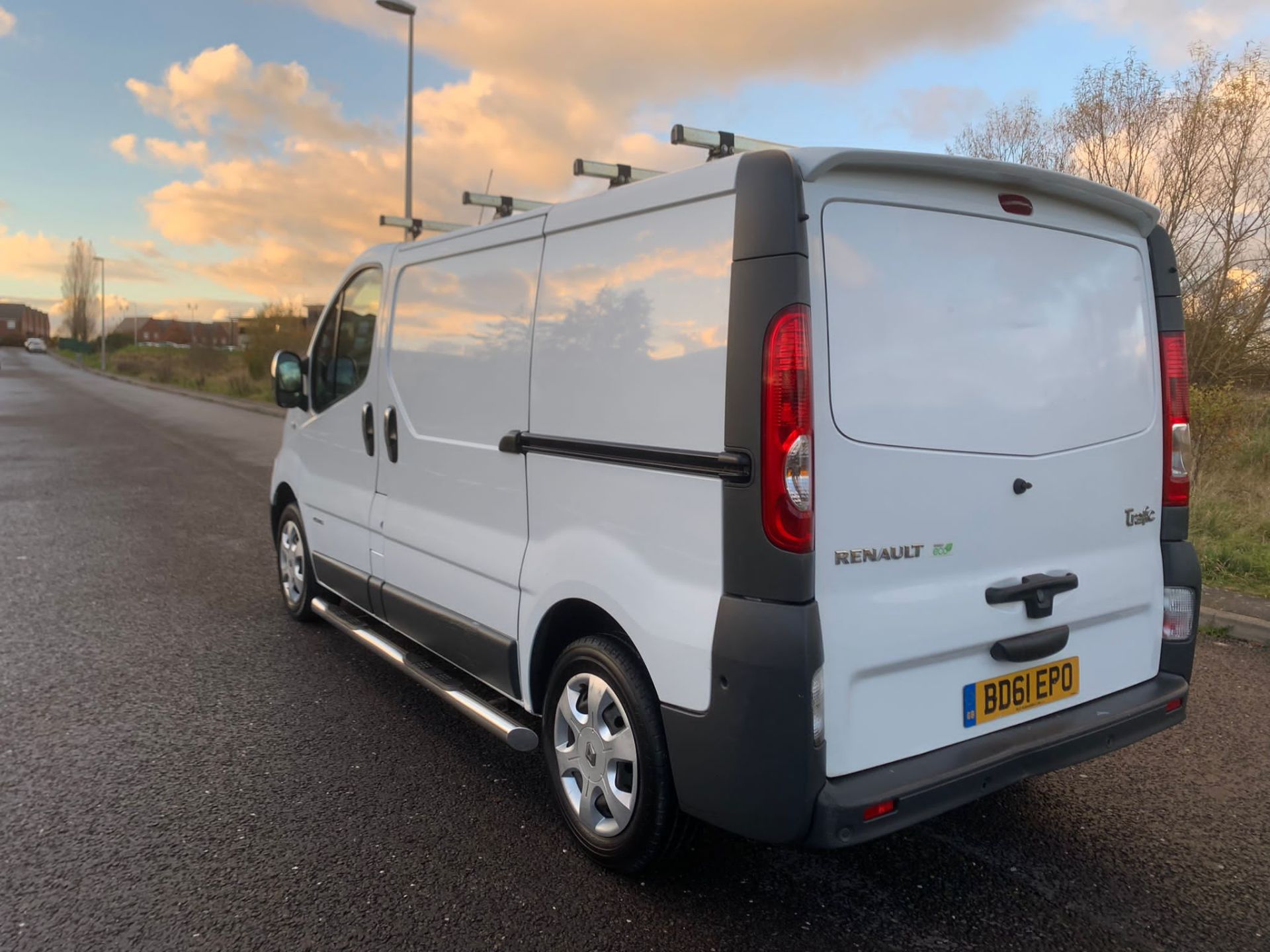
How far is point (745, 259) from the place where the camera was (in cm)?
236

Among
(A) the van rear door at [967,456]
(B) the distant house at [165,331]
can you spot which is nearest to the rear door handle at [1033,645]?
(A) the van rear door at [967,456]

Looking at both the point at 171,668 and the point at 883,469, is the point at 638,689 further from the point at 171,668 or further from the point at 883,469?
the point at 171,668

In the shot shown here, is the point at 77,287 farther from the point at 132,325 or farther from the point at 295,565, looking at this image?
the point at 295,565

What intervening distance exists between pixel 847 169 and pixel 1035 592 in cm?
131

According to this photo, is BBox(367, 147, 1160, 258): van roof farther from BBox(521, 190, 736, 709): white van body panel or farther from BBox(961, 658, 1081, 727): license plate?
BBox(961, 658, 1081, 727): license plate

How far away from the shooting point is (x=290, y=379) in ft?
17.0

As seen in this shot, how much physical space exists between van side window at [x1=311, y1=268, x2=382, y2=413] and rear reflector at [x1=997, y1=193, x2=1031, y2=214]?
9.42ft

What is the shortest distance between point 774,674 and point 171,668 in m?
3.71

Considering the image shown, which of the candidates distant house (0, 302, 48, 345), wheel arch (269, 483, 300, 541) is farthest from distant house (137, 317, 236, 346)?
wheel arch (269, 483, 300, 541)

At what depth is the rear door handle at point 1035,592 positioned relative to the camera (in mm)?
2650

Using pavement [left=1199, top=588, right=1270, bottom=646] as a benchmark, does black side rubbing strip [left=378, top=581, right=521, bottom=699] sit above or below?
above

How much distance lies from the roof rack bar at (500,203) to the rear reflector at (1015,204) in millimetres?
2344

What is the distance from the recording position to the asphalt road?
2605mm

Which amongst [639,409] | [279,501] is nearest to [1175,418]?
[639,409]
